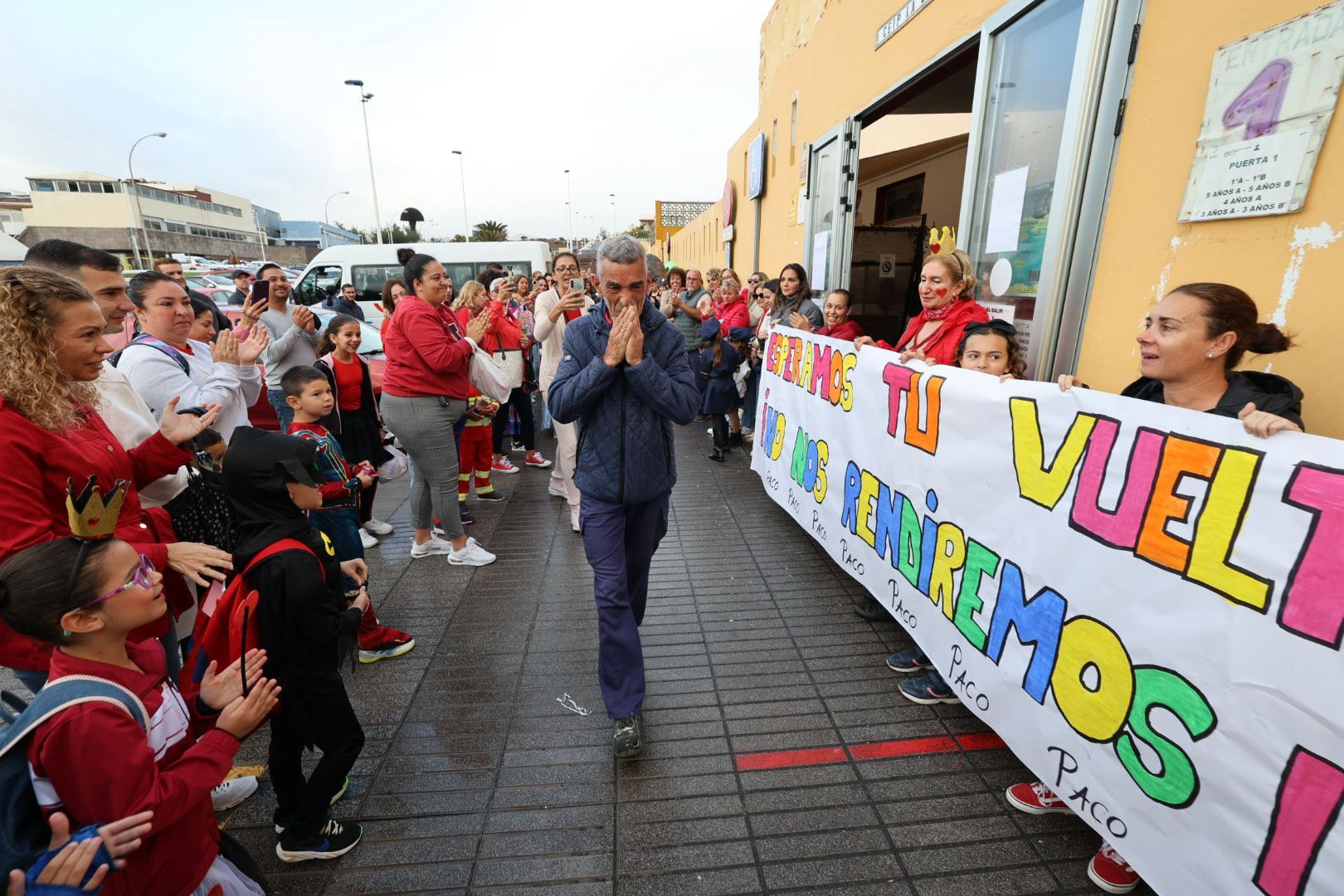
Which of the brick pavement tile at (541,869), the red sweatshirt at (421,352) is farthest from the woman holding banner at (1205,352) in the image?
the red sweatshirt at (421,352)

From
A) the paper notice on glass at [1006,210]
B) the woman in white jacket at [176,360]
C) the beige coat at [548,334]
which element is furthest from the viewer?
the beige coat at [548,334]

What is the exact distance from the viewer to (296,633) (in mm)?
2004

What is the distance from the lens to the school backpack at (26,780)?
1195 millimetres

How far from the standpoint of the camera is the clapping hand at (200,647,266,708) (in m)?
1.62

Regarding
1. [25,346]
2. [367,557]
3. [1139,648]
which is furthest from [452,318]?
[1139,648]

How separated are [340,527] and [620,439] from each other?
1.68 m

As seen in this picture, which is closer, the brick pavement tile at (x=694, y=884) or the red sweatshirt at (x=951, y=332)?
Answer: the brick pavement tile at (x=694, y=884)

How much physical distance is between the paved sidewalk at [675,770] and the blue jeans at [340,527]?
607 millimetres

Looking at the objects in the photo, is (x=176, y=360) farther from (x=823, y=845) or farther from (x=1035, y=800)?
(x=1035, y=800)

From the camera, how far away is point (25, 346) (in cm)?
173

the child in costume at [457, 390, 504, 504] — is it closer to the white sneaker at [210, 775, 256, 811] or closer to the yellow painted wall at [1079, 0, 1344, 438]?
the white sneaker at [210, 775, 256, 811]

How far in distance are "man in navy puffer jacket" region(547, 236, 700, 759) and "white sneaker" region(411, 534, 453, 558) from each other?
230 cm

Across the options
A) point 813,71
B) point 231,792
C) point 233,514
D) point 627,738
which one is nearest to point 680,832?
Result: point 627,738

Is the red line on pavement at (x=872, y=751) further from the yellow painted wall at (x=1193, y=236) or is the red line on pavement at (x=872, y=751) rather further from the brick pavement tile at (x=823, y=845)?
the yellow painted wall at (x=1193, y=236)
